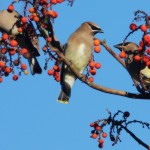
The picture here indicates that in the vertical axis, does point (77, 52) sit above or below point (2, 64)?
above

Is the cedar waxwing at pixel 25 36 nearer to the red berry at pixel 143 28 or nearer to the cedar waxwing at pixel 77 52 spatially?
the cedar waxwing at pixel 77 52

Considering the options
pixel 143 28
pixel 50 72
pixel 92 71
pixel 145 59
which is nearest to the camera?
pixel 143 28

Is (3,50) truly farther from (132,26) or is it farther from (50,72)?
(132,26)

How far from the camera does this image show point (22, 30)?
10.1ft

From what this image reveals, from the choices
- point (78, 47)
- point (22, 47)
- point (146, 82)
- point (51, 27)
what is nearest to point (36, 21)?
point (51, 27)

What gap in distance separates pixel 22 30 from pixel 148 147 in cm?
113

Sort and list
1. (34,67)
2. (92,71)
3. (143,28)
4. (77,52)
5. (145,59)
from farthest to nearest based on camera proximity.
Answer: (77,52) < (34,67) < (92,71) < (145,59) < (143,28)

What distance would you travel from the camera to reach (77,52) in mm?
4965

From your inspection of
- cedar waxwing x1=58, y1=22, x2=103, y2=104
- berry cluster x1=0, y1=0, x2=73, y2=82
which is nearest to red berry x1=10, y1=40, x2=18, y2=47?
berry cluster x1=0, y1=0, x2=73, y2=82

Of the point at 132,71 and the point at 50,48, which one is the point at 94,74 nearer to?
the point at 132,71

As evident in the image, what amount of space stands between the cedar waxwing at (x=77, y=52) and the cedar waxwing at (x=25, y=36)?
434 mm

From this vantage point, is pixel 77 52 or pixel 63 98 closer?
pixel 63 98

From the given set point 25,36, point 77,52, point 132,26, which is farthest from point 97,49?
point 77,52

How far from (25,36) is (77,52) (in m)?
1.82
